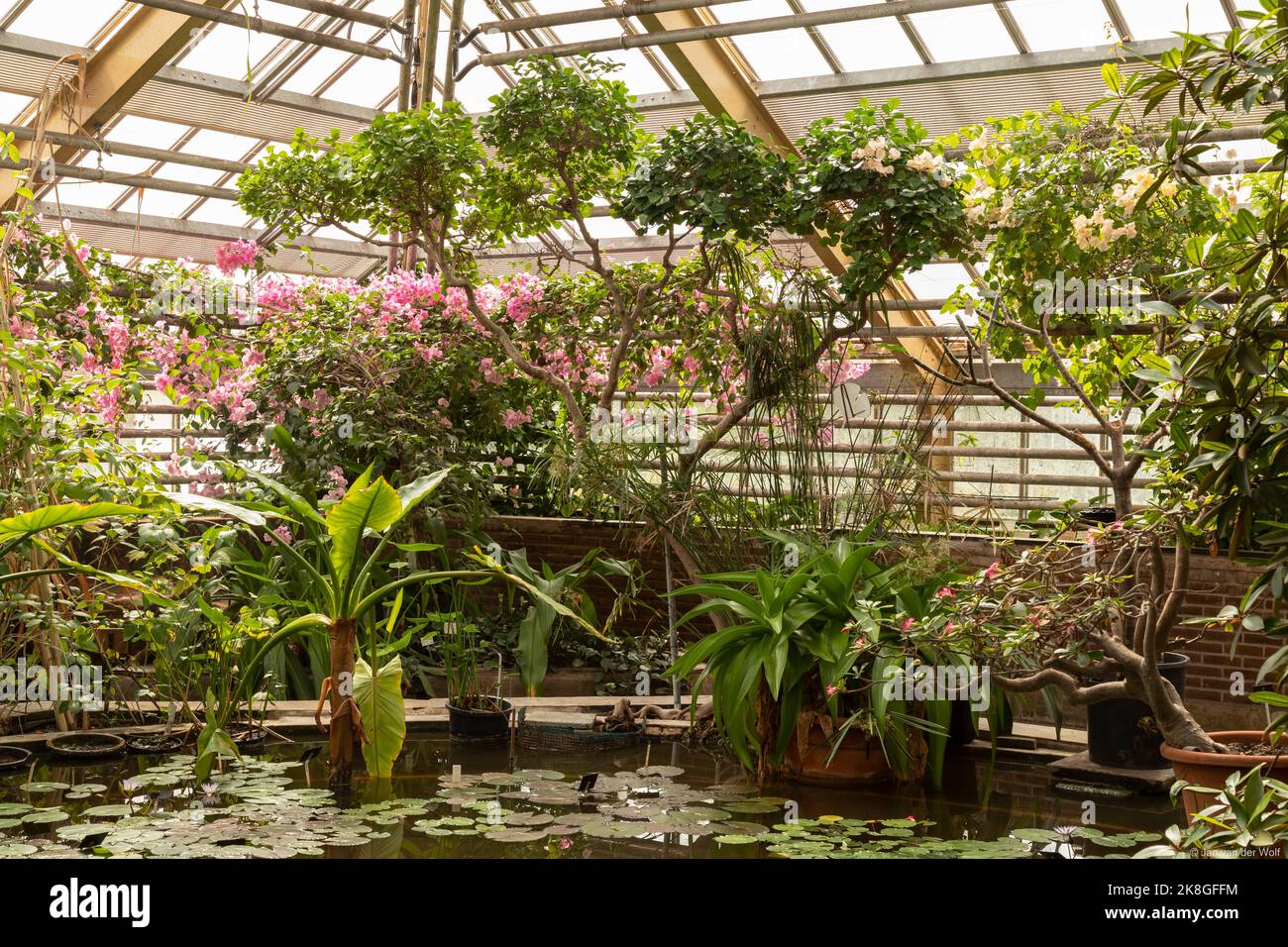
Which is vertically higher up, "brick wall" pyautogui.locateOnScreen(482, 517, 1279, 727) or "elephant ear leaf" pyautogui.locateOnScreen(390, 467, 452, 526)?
"elephant ear leaf" pyautogui.locateOnScreen(390, 467, 452, 526)

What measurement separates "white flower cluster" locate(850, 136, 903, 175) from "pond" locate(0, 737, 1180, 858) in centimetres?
244

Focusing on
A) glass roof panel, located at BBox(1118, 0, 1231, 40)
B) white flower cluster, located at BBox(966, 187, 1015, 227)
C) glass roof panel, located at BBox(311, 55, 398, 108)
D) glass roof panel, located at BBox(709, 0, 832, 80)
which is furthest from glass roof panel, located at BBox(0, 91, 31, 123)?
glass roof panel, located at BBox(1118, 0, 1231, 40)

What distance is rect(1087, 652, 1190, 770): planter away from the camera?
163 inches

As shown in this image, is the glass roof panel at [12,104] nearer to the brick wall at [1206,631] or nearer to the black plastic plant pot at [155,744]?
the brick wall at [1206,631]

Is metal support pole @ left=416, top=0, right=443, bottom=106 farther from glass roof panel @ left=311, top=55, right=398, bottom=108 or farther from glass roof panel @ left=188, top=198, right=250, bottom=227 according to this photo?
glass roof panel @ left=188, top=198, right=250, bottom=227

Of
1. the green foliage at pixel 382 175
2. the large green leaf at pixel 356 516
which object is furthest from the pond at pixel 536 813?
the green foliage at pixel 382 175

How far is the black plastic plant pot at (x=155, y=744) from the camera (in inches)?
169

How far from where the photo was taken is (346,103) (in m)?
9.94

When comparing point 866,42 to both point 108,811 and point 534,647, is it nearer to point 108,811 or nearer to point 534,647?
point 534,647

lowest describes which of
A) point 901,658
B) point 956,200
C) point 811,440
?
point 901,658

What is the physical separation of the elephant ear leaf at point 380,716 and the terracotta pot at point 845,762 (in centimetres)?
140

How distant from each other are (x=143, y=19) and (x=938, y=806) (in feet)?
24.4

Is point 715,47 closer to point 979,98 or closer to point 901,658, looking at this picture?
point 979,98
